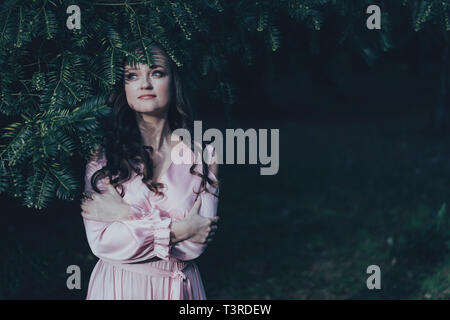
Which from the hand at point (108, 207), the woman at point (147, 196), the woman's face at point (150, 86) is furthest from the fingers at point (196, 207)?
the woman's face at point (150, 86)

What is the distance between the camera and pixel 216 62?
2820 millimetres

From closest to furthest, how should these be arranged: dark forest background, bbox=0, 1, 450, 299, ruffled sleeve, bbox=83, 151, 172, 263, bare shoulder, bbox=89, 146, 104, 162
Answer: ruffled sleeve, bbox=83, 151, 172, 263
bare shoulder, bbox=89, 146, 104, 162
dark forest background, bbox=0, 1, 450, 299

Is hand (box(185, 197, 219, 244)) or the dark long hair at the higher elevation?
the dark long hair

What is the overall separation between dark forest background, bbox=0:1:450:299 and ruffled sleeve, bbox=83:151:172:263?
877 millimetres

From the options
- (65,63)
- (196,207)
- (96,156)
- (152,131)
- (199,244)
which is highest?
(65,63)

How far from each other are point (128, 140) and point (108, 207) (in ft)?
1.04

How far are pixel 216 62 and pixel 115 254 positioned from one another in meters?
1.12

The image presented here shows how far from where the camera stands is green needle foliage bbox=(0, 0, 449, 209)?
7.71 feet

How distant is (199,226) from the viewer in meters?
2.38

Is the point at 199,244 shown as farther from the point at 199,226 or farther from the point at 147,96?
the point at 147,96

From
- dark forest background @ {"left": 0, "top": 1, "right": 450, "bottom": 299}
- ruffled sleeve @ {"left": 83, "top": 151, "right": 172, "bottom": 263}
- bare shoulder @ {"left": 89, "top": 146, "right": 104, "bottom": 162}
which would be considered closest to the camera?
ruffled sleeve @ {"left": 83, "top": 151, "right": 172, "bottom": 263}

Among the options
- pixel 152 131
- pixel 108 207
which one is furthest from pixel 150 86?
pixel 108 207

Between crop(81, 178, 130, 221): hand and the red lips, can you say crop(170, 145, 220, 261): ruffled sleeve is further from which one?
the red lips

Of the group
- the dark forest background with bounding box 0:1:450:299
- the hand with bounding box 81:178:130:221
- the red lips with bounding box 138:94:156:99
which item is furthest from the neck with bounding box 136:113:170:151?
the dark forest background with bounding box 0:1:450:299
